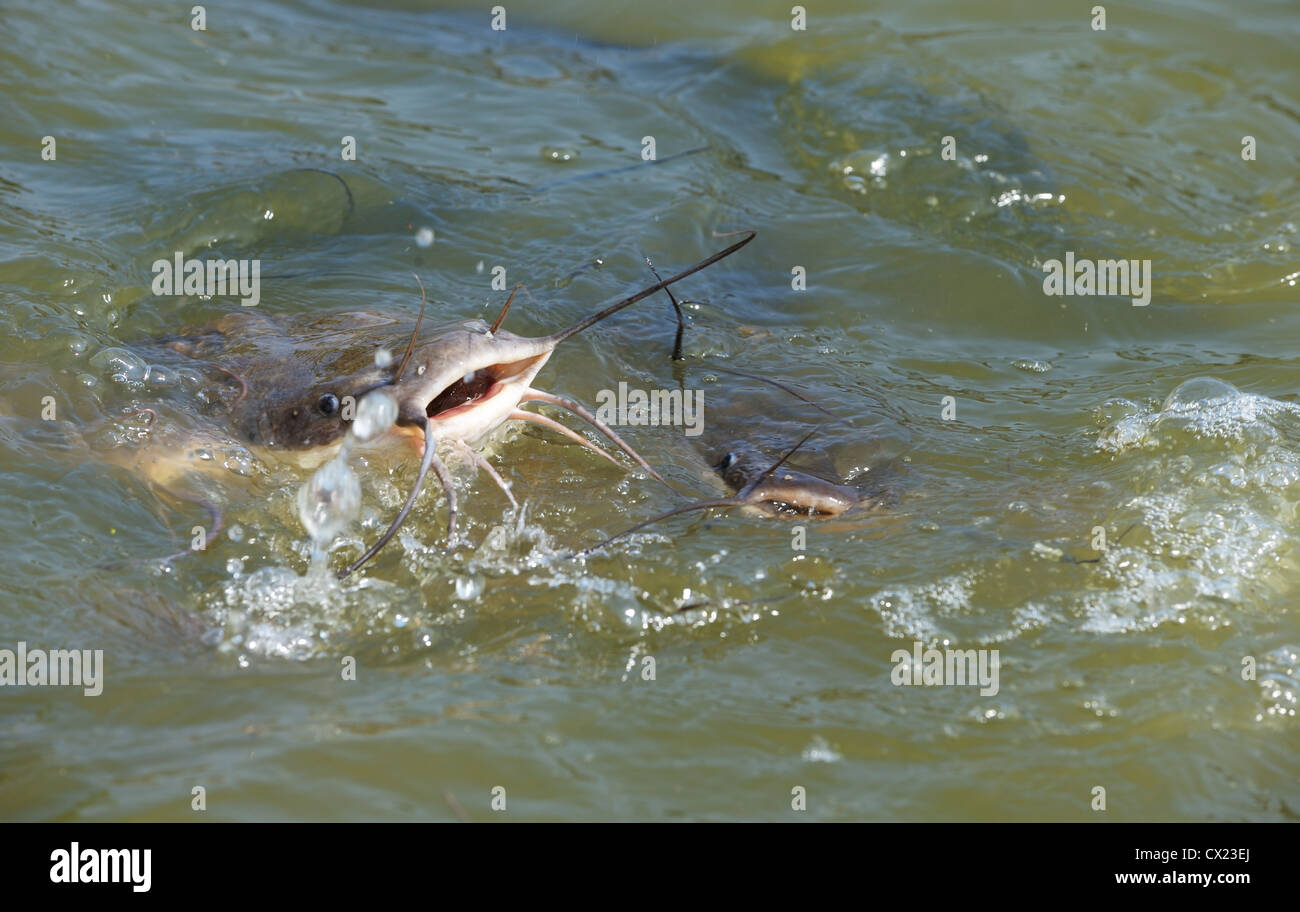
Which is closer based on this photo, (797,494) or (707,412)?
(797,494)

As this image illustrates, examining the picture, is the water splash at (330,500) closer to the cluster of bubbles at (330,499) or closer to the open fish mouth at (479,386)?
the cluster of bubbles at (330,499)

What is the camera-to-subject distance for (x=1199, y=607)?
2.84m

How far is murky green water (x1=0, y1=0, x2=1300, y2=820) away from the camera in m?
2.49

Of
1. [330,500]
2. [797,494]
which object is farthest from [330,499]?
[797,494]

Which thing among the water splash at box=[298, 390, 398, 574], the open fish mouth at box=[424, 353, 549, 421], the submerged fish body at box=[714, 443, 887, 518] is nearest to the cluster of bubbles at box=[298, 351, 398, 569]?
the water splash at box=[298, 390, 398, 574]

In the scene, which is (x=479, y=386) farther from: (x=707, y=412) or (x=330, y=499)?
(x=707, y=412)

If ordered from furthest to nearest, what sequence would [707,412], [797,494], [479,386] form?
1. [707,412]
2. [797,494]
3. [479,386]

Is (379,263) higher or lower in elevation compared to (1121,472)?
higher

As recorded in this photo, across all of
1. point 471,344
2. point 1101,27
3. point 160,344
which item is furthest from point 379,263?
point 1101,27

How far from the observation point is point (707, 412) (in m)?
3.85

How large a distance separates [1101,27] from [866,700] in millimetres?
5346
